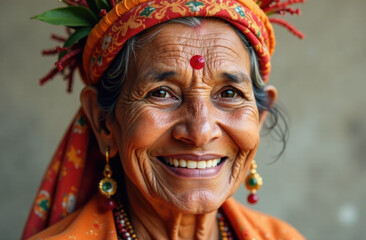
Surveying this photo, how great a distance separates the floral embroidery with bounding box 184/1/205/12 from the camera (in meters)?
1.78

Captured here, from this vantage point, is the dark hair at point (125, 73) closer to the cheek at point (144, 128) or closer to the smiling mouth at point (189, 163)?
the cheek at point (144, 128)

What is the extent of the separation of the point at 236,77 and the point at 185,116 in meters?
0.29

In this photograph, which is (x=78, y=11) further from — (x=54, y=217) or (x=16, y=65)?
(x=16, y=65)

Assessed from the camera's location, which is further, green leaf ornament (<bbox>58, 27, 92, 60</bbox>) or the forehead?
green leaf ornament (<bbox>58, 27, 92, 60</bbox>)

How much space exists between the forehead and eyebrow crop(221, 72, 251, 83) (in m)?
0.02

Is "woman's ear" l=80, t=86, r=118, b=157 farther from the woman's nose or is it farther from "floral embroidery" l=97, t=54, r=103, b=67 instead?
the woman's nose

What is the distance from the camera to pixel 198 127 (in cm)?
172

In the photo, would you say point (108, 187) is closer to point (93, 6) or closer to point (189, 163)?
point (189, 163)

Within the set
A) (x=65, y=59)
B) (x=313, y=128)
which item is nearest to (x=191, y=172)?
(x=65, y=59)

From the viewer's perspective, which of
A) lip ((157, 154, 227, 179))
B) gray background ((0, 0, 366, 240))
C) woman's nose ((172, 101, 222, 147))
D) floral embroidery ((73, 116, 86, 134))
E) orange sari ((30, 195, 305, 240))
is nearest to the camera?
woman's nose ((172, 101, 222, 147))

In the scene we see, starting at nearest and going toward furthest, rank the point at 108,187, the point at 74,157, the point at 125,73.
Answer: the point at 125,73, the point at 108,187, the point at 74,157

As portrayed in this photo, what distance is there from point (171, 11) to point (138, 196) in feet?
2.90

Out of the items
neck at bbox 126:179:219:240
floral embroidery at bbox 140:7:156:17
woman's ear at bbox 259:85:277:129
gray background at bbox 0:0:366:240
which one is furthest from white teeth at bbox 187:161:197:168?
gray background at bbox 0:0:366:240

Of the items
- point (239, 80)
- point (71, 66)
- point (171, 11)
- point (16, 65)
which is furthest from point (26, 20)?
point (239, 80)
